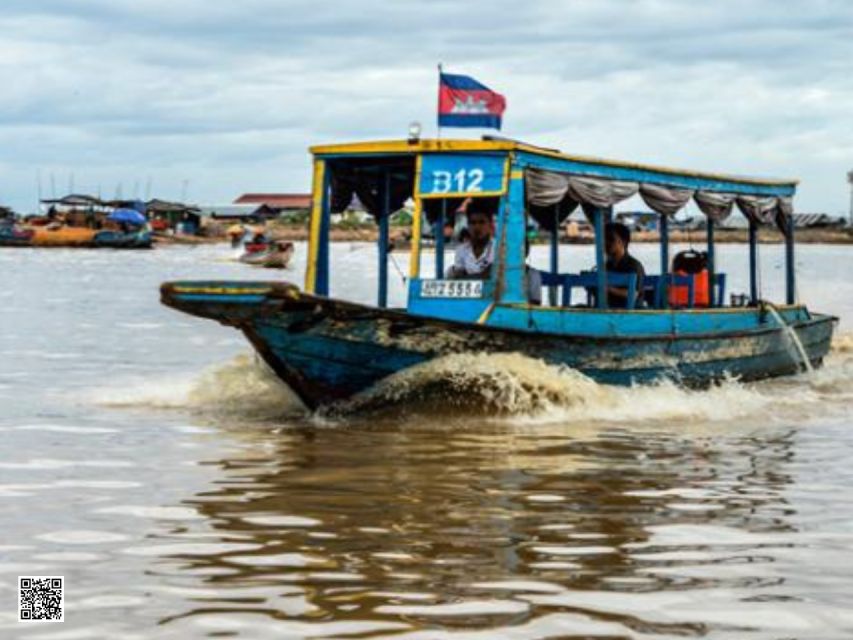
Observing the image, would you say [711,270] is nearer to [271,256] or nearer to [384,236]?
[384,236]

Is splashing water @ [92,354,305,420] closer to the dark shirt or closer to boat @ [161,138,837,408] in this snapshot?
boat @ [161,138,837,408]

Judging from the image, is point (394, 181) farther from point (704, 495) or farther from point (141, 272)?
point (141, 272)

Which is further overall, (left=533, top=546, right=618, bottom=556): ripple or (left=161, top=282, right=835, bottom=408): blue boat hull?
(left=161, top=282, right=835, bottom=408): blue boat hull

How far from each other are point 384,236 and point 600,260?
1946 mm

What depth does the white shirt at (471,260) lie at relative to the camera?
460 inches

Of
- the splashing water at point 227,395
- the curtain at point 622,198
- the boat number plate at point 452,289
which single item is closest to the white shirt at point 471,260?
the boat number plate at point 452,289

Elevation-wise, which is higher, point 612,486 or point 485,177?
point 485,177

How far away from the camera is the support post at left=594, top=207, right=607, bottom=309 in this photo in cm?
1240

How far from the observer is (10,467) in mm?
8828

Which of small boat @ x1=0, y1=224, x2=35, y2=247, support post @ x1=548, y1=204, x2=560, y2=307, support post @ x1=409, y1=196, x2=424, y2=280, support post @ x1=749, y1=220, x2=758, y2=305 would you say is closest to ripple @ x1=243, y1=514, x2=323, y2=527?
support post @ x1=409, y1=196, x2=424, y2=280

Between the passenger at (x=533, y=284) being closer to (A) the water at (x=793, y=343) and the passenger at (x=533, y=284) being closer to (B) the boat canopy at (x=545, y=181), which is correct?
(B) the boat canopy at (x=545, y=181)

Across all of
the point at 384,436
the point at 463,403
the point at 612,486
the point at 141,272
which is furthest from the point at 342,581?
the point at 141,272

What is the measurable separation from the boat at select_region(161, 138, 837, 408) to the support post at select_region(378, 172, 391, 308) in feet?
0.06

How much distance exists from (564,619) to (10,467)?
15.2 feet
